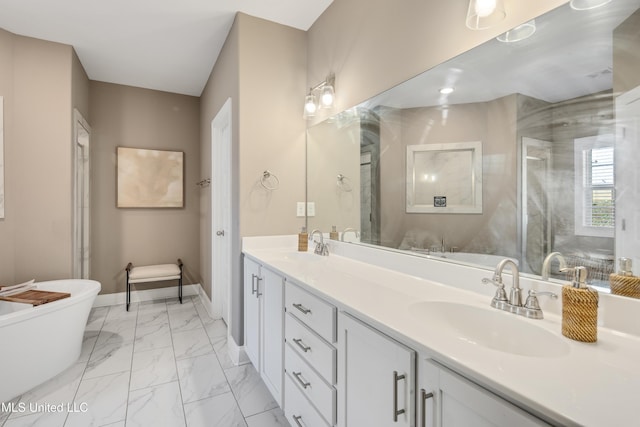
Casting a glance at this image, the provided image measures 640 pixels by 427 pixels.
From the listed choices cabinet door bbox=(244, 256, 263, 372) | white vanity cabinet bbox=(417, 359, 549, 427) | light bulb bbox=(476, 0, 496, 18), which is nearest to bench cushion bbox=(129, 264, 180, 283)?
cabinet door bbox=(244, 256, 263, 372)

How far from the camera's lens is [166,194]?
3.88m

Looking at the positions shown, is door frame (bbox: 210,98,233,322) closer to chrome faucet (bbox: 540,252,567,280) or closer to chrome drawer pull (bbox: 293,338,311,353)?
chrome drawer pull (bbox: 293,338,311,353)

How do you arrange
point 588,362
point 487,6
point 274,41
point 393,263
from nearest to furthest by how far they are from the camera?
point 588,362
point 487,6
point 393,263
point 274,41

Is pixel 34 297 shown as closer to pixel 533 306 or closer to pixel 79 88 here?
pixel 79 88

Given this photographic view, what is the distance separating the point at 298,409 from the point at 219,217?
7.23 ft

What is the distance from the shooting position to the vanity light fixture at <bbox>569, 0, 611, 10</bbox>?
2.91ft

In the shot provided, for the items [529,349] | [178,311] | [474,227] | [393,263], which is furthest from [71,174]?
[529,349]

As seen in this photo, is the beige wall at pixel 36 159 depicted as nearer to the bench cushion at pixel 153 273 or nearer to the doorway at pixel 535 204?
the bench cushion at pixel 153 273

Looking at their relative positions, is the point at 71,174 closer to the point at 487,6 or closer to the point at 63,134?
the point at 63,134

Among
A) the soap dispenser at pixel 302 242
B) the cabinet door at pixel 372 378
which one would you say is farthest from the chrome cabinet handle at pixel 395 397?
the soap dispenser at pixel 302 242

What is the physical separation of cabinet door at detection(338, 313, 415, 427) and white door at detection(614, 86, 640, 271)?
26.0 inches

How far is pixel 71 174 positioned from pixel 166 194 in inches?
43.9

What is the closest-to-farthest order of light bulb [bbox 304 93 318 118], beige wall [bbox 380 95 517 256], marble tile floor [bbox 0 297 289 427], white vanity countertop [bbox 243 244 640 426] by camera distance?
white vanity countertop [bbox 243 244 640 426], beige wall [bbox 380 95 517 256], marble tile floor [bbox 0 297 289 427], light bulb [bbox 304 93 318 118]

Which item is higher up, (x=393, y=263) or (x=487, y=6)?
(x=487, y=6)
